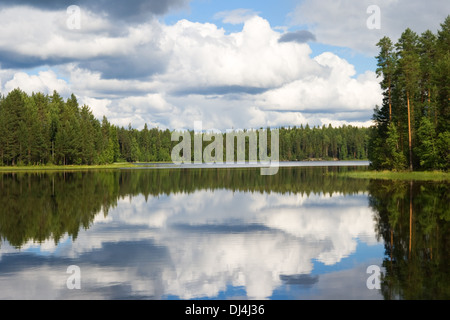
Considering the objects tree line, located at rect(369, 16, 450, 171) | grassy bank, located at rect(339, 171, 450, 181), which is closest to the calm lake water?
grassy bank, located at rect(339, 171, 450, 181)

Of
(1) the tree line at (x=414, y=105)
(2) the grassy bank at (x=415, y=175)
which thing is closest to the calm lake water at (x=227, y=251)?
(2) the grassy bank at (x=415, y=175)

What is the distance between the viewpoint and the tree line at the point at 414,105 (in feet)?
213

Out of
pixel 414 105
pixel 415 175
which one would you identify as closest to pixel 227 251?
pixel 415 175

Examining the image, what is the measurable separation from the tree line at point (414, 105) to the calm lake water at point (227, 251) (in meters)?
34.7

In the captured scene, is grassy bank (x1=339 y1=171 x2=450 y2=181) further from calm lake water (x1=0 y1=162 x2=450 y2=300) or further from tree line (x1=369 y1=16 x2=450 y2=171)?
calm lake water (x1=0 y1=162 x2=450 y2=300)

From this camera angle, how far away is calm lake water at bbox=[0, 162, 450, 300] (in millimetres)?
13180

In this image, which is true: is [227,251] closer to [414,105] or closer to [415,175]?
[415,175]

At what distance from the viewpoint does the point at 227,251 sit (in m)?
18.5

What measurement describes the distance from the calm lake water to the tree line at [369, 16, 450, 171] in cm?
3468

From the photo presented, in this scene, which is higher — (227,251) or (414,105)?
(414,105)

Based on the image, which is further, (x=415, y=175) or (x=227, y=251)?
(x=415, y=175)

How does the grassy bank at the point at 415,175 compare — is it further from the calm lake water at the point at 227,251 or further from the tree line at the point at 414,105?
the calm lake water at the point at 227,251

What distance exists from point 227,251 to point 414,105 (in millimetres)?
64340

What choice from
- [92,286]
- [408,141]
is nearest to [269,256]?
[92,286]
